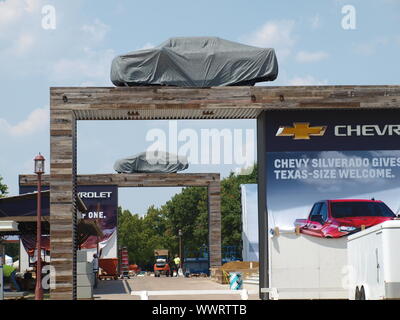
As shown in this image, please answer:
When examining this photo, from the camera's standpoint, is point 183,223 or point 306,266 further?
point 183,223

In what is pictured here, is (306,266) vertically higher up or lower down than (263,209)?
lower down

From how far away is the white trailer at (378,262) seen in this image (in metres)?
15.6

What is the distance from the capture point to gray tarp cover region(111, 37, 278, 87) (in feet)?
80.1

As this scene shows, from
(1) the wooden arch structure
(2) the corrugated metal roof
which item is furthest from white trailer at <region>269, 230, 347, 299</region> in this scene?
(2) the corrugated metal roof

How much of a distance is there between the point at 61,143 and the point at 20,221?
25.8ft

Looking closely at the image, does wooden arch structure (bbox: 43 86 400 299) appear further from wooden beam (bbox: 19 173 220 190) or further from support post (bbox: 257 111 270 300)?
wooden beam (bbox: 19 173 220 190)

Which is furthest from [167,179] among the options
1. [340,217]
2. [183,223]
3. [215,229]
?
[183,223]

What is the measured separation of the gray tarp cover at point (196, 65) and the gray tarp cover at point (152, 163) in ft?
91.4

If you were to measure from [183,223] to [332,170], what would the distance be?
73400mm

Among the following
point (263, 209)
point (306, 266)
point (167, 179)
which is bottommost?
point (306, 266)

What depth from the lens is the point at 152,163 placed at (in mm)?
53094

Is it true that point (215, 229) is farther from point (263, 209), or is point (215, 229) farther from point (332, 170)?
point (332, 170)

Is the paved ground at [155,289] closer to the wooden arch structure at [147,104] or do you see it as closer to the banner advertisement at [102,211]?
the wooden arch structure at [147,104]

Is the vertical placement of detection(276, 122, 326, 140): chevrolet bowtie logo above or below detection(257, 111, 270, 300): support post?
above
